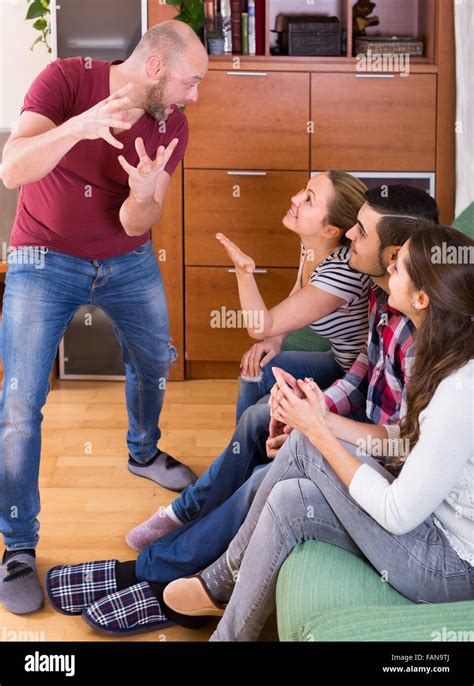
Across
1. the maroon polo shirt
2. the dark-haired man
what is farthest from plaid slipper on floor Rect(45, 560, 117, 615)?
the maroon polo shirt

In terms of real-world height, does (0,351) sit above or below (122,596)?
above

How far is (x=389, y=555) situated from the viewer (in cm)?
162

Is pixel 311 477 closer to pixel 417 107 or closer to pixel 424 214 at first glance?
pixel 424 214

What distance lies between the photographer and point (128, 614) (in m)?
2.07

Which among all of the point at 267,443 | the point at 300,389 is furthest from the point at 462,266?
the point at 267,443

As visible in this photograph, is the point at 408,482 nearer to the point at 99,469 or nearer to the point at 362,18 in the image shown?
the point at 99,469

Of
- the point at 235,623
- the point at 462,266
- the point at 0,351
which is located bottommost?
the point at 235,623

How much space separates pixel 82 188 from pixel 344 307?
0.75 metres

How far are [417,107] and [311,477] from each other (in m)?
2.43

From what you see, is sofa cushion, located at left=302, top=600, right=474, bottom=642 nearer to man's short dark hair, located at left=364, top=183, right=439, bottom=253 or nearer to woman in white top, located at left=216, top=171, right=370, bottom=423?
man's short dark hair, located at left=364, top=183, right=439, bottom=253

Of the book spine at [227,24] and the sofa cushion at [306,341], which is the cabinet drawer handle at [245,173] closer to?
the book spine at [227,24]

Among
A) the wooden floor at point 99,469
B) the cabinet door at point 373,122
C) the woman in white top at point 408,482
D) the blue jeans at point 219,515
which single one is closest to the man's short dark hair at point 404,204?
the woman in white top at point 408,482

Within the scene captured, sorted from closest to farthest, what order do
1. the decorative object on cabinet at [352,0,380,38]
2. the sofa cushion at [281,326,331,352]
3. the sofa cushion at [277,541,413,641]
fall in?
the sofa cushion at [277,541,413,641], the sofa cushion at [281,326,331,352], the decorative object on cabinet at [352,0,380,38]

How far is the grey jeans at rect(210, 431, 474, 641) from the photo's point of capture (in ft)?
5.23
